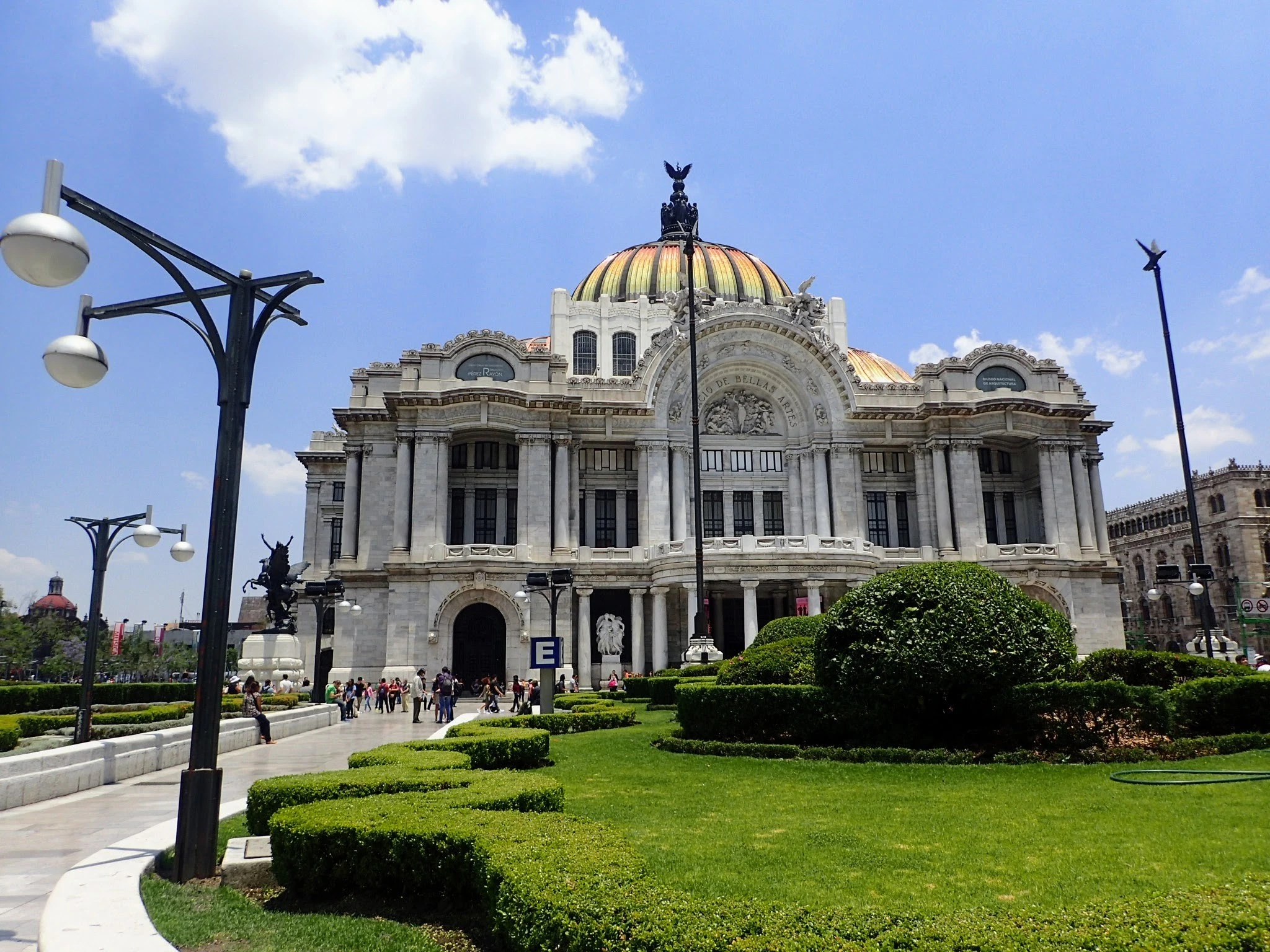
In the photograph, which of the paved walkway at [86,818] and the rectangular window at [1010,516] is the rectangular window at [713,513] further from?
the paved walkway at [86,818]

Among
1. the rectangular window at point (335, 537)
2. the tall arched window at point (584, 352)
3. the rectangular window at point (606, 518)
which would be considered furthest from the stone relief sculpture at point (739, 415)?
the rectangular window at point (335, 537)

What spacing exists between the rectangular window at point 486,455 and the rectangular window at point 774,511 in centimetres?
1611

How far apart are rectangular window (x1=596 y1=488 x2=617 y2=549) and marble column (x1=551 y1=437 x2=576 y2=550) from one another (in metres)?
3.21

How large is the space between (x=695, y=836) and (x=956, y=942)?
4941 mm

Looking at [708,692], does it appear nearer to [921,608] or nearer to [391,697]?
[921,608]

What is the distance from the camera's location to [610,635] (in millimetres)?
48031

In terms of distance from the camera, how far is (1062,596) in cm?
5038

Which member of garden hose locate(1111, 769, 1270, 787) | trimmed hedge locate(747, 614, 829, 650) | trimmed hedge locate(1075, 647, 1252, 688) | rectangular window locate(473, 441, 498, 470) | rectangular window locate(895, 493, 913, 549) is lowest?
garden hose locate(1111, 769, 1270, 787)

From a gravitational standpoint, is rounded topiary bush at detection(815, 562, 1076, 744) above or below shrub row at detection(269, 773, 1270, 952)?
above

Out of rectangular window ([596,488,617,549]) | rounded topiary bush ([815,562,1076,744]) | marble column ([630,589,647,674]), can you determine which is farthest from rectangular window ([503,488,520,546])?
rounded topiary bush ([815,562,1076,744])

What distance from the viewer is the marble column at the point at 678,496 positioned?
51.0 meters

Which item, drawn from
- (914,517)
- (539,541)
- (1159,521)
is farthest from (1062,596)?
(1159,521)

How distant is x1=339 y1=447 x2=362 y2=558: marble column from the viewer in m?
51.8

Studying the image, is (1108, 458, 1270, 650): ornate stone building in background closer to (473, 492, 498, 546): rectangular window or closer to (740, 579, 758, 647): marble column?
(740, 579, 758, 647): marble column
